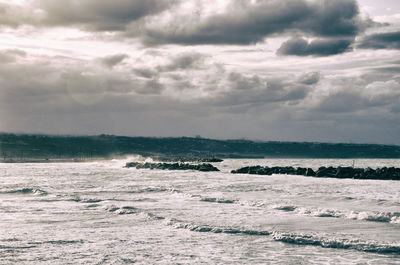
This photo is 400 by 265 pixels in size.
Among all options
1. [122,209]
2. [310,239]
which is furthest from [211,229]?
[122,209]

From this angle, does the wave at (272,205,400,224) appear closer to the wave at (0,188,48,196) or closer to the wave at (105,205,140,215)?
the wave at (105,205,140,215)

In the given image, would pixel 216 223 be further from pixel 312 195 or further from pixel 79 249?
pixel 312 195

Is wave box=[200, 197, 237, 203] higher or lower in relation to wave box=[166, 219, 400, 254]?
lower

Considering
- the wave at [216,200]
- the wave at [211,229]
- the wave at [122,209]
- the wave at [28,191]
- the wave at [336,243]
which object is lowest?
the wave at [28,191]

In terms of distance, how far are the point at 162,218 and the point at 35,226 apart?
4.74 meters

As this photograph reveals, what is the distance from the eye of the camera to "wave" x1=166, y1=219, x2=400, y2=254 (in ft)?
A: 40.1

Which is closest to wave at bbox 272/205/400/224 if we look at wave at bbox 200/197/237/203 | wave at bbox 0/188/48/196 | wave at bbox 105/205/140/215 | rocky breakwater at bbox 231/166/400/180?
wave at bbox 200/197/237/203

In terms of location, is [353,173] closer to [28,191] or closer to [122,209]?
[28,191]

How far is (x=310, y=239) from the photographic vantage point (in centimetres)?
1345

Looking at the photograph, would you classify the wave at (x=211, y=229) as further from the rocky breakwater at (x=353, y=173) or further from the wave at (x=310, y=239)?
the rocky breakwater at (x=353, y=173)

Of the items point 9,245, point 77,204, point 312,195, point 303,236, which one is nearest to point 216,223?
point 303,236

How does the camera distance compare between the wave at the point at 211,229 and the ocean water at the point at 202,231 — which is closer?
the ocean water at the point at 202,231

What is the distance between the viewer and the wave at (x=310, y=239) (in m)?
12.2

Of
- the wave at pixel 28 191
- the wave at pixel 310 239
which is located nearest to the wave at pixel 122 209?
the wave at pixel 310 239
